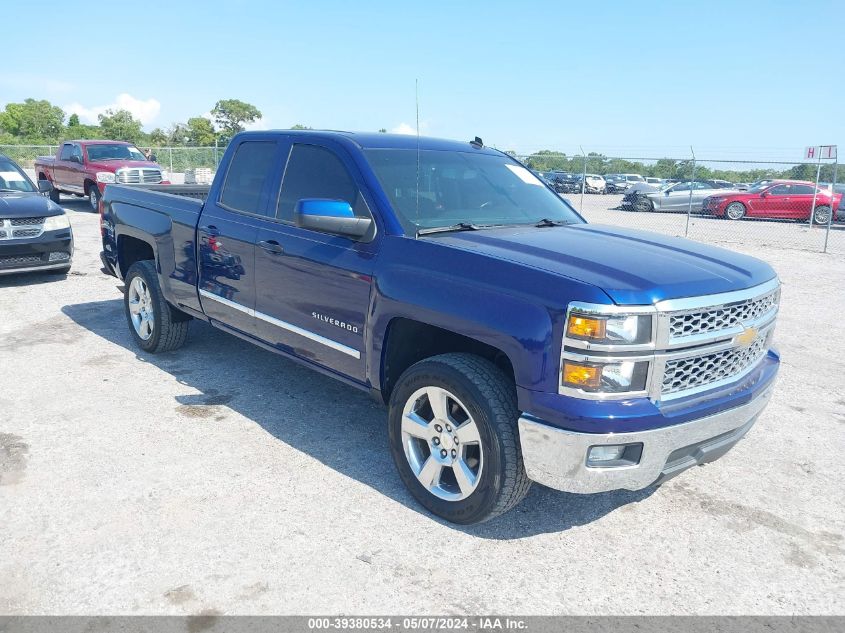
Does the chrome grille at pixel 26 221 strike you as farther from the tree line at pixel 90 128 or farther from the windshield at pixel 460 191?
the tree line at pixel 90 128

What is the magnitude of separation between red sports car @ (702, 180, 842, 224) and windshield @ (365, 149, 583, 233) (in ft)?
63.9

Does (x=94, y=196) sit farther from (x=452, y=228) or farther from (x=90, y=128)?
(x=90, y=128)

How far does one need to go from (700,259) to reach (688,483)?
135 centimetres

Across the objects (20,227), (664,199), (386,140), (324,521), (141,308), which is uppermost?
(386,140)

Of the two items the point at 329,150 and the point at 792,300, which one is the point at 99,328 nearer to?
the point at 329,150

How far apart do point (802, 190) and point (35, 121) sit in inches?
3080

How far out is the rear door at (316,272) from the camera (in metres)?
3.81

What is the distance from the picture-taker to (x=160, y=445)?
4.23 m

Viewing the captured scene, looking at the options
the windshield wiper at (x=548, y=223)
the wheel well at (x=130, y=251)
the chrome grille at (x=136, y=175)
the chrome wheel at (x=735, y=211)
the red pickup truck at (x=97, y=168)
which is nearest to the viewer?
the windshield wiper at (x=548, y=223)

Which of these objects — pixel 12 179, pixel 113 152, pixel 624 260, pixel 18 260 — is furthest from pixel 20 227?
pixel 113 152

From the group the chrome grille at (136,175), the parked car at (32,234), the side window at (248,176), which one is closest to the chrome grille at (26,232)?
the parked car at (32,234)

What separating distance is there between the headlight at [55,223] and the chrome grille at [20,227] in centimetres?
6

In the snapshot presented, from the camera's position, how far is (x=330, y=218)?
3619mm

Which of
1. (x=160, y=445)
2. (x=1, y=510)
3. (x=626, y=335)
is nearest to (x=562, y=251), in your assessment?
(x=626, y=335)
